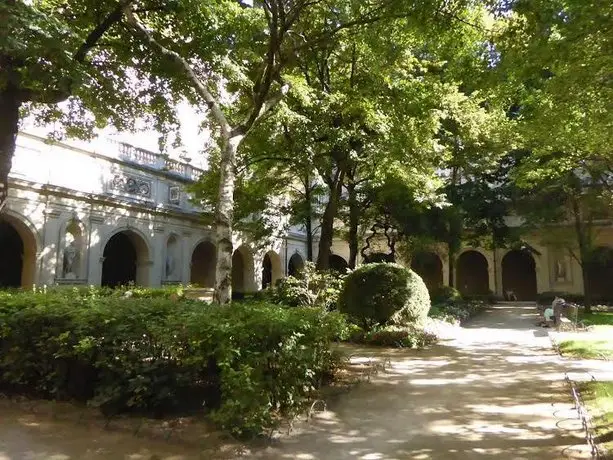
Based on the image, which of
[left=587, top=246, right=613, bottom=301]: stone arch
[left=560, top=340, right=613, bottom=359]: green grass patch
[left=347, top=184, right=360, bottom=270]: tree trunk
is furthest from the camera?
[left=587, top=246, right=613, bottom=301]: stone arch

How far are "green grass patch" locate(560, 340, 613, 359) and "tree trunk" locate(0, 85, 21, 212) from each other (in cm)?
1072

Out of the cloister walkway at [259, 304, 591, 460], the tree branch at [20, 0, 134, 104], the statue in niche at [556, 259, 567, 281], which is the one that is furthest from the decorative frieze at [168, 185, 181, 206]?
the statue in niche at [556, 259, 567, 281]

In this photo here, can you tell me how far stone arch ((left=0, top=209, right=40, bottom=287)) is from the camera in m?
17.4

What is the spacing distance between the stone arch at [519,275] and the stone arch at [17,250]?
29.3 m

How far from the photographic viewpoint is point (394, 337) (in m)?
11.0

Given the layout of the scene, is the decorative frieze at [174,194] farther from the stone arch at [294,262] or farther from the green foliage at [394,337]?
the green foliage at [394,337]

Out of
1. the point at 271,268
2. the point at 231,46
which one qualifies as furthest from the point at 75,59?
the point at 271,268

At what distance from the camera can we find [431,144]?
560 inches

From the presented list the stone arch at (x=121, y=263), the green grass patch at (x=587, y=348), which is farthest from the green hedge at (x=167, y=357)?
the stone arch at (x=121, y=263)

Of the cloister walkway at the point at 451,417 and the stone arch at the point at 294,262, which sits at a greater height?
the stone arch at the point at 294,262

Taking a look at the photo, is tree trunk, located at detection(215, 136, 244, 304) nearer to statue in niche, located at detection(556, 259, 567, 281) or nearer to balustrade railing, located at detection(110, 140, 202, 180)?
balustrade railing, located at detection(110, 140, 202, 180)

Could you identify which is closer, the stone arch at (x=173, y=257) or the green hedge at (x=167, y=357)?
the green hedge at (x=167, y=357)

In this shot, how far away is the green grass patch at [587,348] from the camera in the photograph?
968 centimetres

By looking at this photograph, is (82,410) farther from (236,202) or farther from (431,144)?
(236,202)
